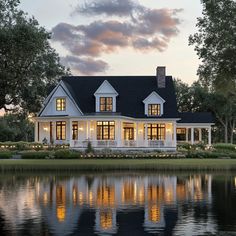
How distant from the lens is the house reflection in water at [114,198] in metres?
18.7

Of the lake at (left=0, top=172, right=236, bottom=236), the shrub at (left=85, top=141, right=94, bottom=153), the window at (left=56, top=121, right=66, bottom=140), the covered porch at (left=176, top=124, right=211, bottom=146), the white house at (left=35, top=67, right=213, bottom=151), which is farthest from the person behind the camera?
the covered porch at (left=176, top=124, right=211, bottom=146)

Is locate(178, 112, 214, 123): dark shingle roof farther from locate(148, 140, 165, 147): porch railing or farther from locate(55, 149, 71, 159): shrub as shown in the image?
locate(55, 149, 71, 159): shrub

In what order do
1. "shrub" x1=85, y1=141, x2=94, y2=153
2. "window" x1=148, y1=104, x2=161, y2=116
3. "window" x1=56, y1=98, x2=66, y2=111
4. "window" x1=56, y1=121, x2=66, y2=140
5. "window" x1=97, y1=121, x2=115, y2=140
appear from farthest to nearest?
"window" x1=148, y1=104, x2=161, y2=116 → "window" x1=56, y1=121, x2=66, y2=140 → "window" x1=56, y1=98, x2=66, y2=111 → "window" x1=97, y1=121, x2=115, y2=140 → "shrub" x1=85, y1=141, x2=94, y2=153

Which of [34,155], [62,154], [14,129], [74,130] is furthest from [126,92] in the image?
[14,129]

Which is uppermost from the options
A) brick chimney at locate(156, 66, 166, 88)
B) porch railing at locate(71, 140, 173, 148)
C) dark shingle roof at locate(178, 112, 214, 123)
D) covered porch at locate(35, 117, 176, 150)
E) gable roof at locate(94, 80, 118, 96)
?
brick chimney at locate(156, 66, 166, 88)

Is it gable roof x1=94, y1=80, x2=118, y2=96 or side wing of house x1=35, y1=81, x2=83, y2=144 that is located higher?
gable roof x1=94, y1=80, x2=118, y2=96

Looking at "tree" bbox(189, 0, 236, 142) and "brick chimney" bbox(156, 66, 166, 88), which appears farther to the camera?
"brick chimney" bbox(156, 66, 166, 88)

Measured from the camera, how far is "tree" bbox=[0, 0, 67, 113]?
47219mm

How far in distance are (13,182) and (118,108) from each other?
31.8 metres

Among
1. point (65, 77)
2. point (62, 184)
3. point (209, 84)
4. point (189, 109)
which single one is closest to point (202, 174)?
point (62, 184)

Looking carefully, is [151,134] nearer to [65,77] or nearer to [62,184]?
[65,77]

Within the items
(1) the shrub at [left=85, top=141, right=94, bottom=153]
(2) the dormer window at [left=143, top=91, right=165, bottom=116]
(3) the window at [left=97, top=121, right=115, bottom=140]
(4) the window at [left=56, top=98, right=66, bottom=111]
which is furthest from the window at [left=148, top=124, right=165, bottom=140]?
(4) the window at [left=56, top=98, right=66, bottom=111]

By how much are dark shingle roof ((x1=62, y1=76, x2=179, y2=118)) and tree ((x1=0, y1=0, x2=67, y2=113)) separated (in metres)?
12.1

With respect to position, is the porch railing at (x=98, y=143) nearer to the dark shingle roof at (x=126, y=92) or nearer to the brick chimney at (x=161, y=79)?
the dark shingle roof at (x=126, y=92)
